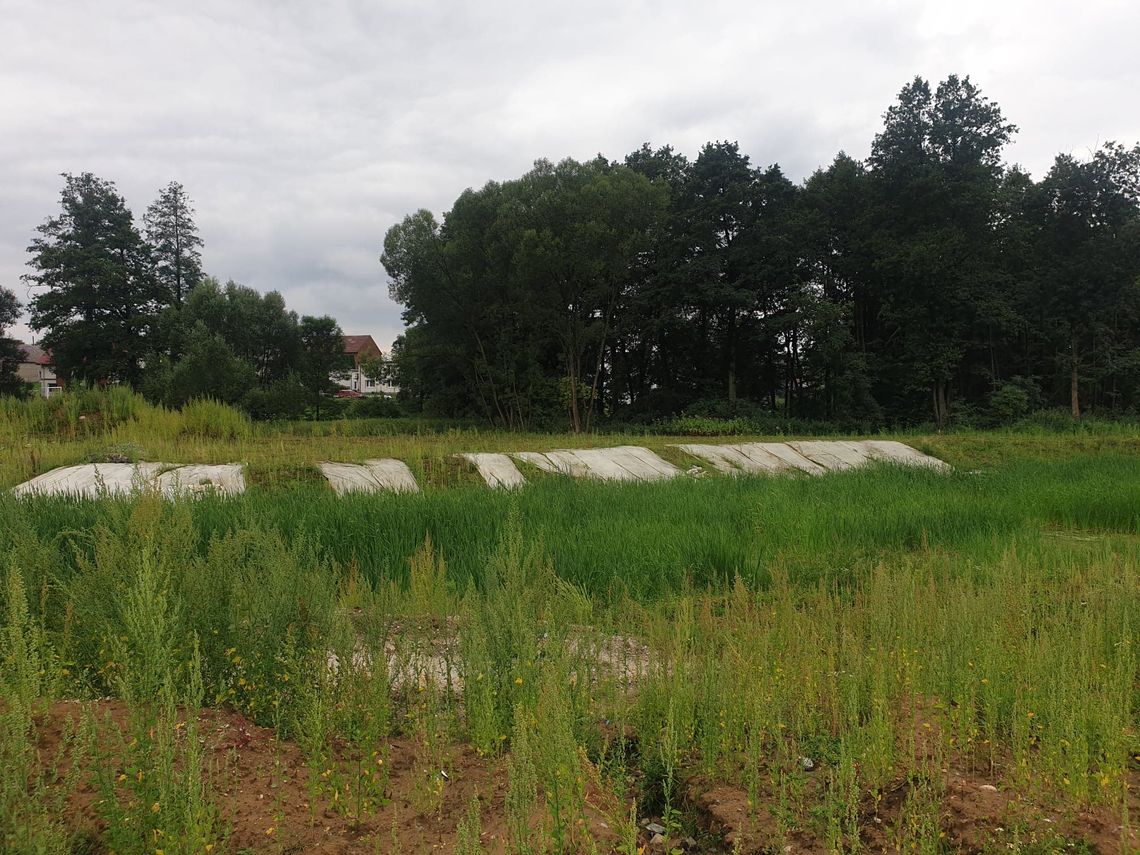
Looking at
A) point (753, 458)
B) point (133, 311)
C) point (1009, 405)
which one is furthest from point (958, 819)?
point (133, 311)

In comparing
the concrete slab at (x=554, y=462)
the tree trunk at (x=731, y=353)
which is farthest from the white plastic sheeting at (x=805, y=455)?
the tree trunk at (x=731, y=353)

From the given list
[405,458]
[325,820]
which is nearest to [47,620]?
[325,820]

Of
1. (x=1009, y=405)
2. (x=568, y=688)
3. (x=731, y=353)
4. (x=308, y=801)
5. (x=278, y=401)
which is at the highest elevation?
(x=731, y=353)

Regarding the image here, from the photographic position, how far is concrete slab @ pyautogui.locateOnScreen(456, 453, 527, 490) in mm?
10133

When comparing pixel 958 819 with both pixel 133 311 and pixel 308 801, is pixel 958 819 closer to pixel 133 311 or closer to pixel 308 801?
pixel 308 801

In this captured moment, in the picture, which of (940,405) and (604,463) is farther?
(940,405)

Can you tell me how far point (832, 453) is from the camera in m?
14.4

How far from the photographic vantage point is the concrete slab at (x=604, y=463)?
36.2 ft

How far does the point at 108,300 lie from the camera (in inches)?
1321

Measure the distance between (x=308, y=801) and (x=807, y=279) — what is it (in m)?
29.6

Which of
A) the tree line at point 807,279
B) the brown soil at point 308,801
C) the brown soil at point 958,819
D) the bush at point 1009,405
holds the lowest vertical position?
the brown soil at point 958,819

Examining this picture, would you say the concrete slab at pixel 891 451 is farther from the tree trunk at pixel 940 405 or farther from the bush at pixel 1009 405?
the tree trunk at pixel 940 405

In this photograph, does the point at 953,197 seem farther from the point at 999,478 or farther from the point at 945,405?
the point at 999,478

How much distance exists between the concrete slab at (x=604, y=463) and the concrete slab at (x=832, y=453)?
343 centimetres
